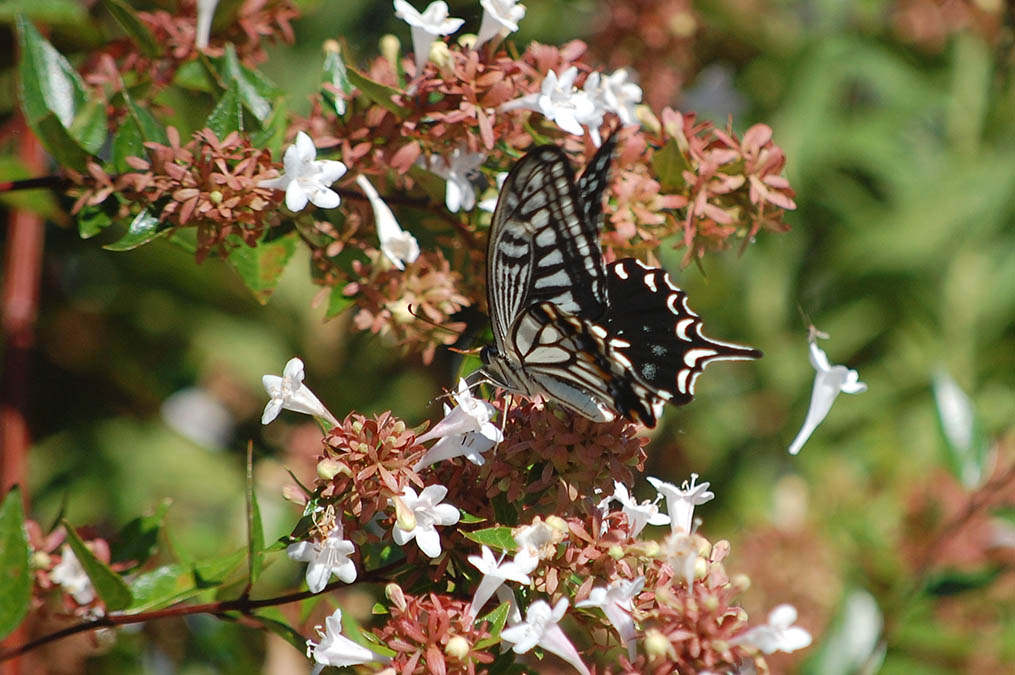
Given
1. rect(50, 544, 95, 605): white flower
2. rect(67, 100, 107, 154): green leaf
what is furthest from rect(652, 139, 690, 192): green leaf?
rect(50, 544, 95, 605): white flower

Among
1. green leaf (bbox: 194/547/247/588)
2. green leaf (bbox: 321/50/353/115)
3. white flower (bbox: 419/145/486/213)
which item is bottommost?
green leaf (bbox: 194/547/247/588)

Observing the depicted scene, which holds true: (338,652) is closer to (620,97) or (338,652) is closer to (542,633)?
(542,633)

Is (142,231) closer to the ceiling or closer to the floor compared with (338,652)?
closer to the ceiling

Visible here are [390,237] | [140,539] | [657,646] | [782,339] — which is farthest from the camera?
[782,339]

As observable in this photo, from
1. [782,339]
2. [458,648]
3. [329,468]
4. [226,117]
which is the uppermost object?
[226,117]

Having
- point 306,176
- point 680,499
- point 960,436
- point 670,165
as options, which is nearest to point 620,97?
point 670,165

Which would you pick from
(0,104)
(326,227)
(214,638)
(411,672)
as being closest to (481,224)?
(326,227)

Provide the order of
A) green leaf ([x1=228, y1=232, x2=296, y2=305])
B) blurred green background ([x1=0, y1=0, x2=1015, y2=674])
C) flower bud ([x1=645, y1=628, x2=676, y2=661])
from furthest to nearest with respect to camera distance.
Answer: blurred green background ([x1=0, y1=0, x2=1015, y2=674]), green leaf ([x1=228, y1=232, x2=296, y2=305]), flower bud ([x1=645, y1=628, x2=676, y2=661])

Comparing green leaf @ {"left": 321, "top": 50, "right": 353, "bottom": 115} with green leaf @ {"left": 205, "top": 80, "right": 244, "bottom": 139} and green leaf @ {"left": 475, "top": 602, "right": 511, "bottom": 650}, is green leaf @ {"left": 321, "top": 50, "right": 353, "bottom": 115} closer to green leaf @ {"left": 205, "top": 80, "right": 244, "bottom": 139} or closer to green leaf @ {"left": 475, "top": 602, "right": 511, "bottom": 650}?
green leaf @ {"left": 205, "top": 80, "right": 244, "bottom": 139}
